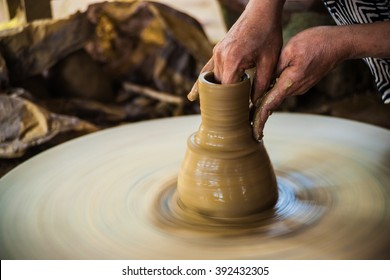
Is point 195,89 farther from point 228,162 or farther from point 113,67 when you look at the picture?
point 113,67

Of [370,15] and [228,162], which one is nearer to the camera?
[228,162]

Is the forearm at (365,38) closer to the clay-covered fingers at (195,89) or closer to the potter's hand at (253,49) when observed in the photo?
the potter's hand at (253,49)

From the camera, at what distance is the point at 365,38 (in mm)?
1406

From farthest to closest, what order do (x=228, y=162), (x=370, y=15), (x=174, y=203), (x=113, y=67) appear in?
1. (x=113, y=67)
2. (x=370, y=15)
3. (x=174, y=203)
4. (x=228, y=162)

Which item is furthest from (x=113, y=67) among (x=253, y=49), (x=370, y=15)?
(x=253, y=49)

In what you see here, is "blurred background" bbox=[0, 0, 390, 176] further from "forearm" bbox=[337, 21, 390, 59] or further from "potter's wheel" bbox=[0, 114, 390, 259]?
"forearm" bbox=[337, 21, 390, 59]

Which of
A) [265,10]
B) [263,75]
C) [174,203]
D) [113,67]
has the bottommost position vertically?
[113,67]

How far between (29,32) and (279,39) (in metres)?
1.39

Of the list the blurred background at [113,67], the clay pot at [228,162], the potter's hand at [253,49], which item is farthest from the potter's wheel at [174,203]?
the blurred background at [113,67]

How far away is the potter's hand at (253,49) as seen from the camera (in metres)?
1.35

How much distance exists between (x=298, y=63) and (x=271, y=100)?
11 cm

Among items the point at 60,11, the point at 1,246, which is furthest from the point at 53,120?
the point at 1,246

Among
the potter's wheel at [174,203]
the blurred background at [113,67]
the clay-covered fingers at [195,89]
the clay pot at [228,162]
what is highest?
the clay-covered fingers at [195,89]

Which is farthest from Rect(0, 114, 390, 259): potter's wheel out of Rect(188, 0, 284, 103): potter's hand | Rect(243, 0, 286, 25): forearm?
Rect(243, 0, 286, 25): forearm
